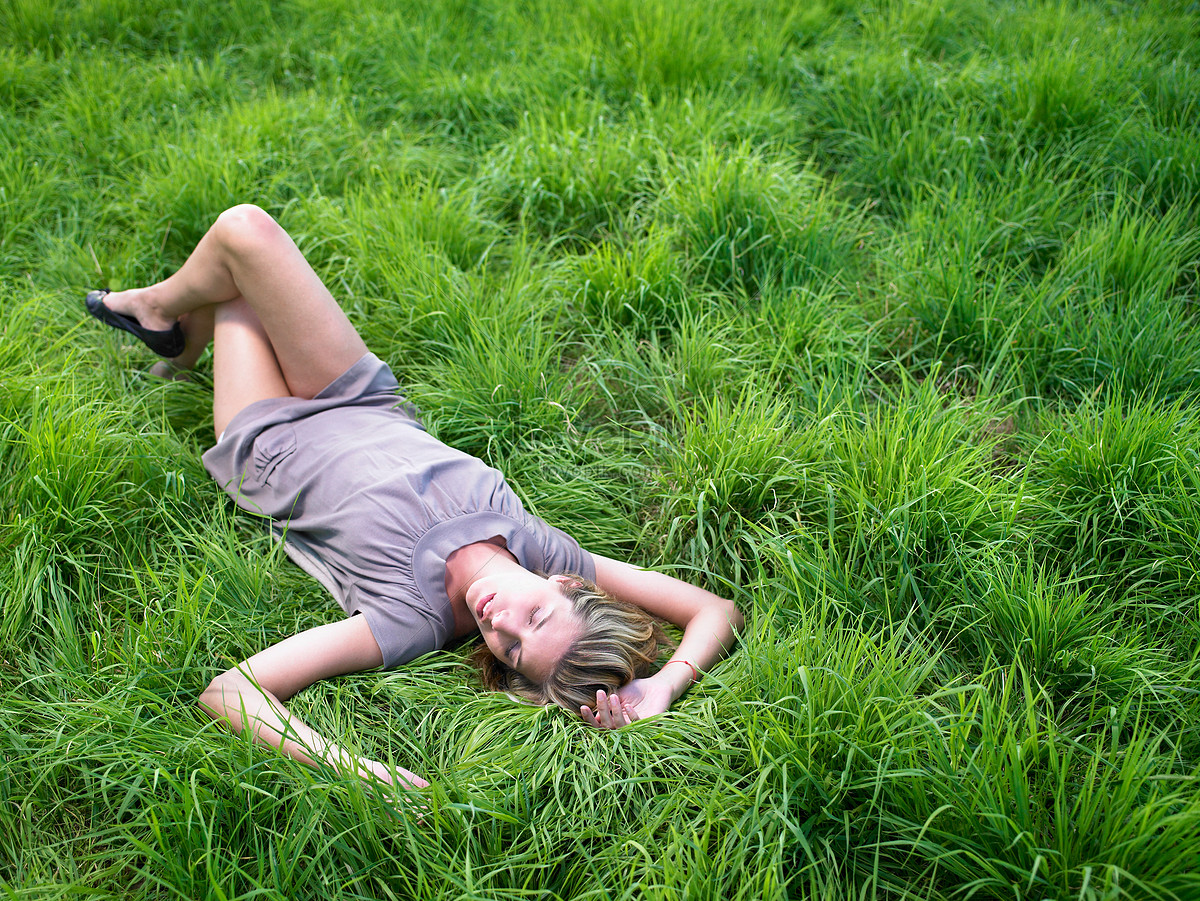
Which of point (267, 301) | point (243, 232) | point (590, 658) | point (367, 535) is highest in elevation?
point (243, 232)

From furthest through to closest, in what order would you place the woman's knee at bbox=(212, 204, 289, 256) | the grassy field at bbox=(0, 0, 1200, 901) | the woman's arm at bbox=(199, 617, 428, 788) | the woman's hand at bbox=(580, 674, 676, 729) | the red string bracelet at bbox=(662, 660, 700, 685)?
the woman's knee at bbox=(212, 204, 289, 256), the red string bracelet at bbox=(662, 660, 700, 685), the woman's hand at bbox=(580, 674, 676, 729), the woman's arm at bbox=(199, 617, 428, 788), the grassy field at bbox=(0, 0, 1200, 901)

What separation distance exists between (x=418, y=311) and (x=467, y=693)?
1562mm

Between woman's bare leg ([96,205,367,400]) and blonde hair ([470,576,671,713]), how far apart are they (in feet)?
3.84

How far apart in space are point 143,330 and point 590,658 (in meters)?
2.13

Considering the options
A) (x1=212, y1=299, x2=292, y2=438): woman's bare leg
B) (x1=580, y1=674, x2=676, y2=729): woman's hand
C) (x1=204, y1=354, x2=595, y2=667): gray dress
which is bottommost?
(x1=580, y1=674, x2=676, y2=729): woman's hand

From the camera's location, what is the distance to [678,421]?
3.02m

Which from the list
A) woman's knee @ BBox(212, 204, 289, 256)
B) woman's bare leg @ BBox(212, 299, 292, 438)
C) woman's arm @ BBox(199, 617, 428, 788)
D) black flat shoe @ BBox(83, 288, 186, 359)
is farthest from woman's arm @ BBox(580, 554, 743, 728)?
black flat shoe @ BBox(83, 288, 186, 359)

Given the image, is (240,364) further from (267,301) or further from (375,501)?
(375,501)

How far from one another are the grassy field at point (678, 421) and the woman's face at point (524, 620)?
0.16 metres

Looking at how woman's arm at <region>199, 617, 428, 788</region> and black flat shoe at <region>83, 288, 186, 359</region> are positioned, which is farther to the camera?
black flat shoe at <region>83, 288, 186, 359</region>

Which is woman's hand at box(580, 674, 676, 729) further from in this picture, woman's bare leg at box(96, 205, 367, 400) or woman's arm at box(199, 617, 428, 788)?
woman's bare leg at box(96, 205, 367, 400)

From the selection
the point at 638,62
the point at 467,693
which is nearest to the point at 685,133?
the point at 638,62

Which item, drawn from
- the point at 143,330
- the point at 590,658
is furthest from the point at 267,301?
the point at 590,658

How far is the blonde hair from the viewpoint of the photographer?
2.29m
